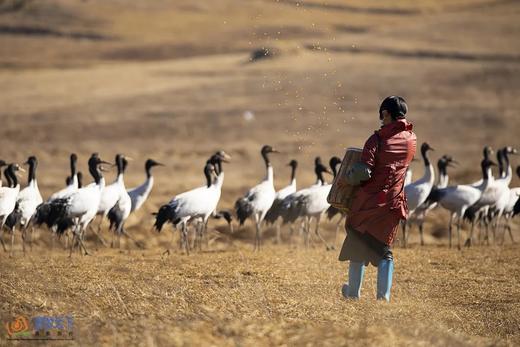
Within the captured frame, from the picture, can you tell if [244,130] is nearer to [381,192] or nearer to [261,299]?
[261,299]

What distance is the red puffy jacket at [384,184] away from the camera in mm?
9766

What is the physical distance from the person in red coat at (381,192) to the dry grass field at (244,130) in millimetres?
523

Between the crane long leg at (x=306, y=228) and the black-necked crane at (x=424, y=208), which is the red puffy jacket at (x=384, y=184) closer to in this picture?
the crane long leg at (x=306, y=228)

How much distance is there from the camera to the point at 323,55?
181 ft

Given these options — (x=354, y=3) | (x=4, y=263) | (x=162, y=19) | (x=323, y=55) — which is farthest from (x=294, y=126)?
(x=354, y=3)

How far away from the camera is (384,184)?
9859 millimetres

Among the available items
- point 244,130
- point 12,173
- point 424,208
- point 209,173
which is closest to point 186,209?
point 209,173

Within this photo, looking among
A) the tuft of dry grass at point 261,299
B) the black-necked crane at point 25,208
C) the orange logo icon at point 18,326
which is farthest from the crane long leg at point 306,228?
the orange logo icon at point 18,326

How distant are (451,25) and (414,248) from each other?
44.1 metres

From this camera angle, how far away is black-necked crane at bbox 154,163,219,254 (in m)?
18.0

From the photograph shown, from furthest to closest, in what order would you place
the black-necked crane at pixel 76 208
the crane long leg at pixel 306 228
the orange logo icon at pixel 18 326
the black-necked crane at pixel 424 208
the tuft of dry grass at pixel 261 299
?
1. the black-necked crane at pixel 424 208
2. the crane long leg at pixel 306 228
3. the black-necked crane at pixel 76 208
4. the orange logo icon at pixel 18 326
5. the tuft of dry grass at pixel 261 299

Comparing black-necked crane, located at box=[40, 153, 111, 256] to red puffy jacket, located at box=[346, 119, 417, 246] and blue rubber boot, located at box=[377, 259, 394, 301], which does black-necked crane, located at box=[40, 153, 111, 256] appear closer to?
blue rubber boot, located at box=[377, 259, 394, 301]

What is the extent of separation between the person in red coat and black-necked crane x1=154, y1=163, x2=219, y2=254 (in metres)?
8.12

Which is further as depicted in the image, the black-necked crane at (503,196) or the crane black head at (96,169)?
the black-necked crane at (503,196)
